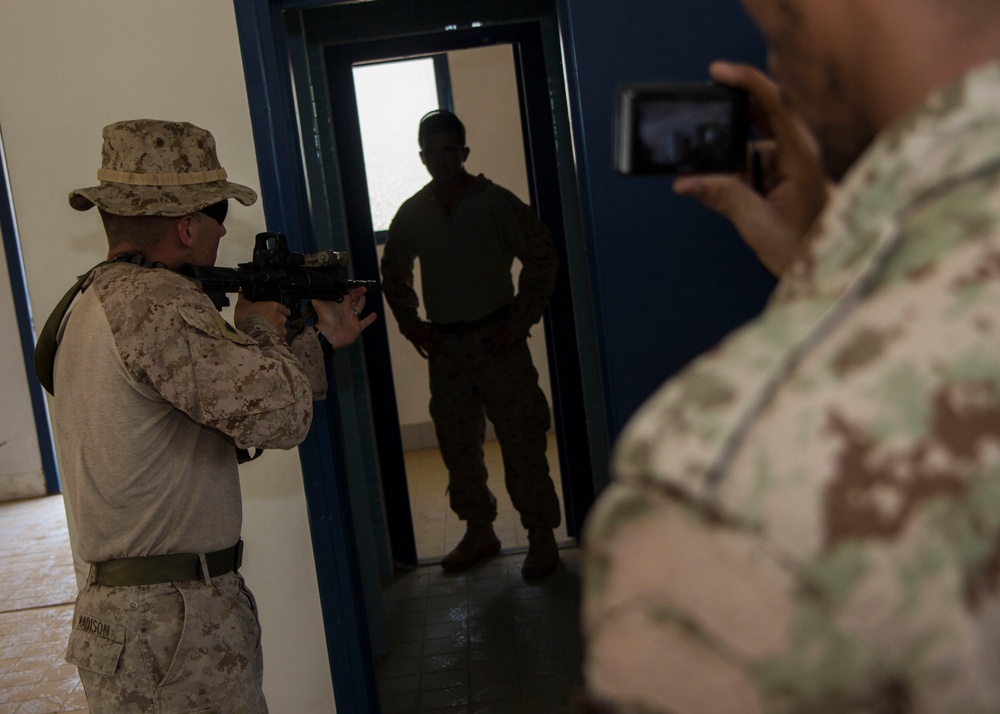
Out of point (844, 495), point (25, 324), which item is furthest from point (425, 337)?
point (844, 495)

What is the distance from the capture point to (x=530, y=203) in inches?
145

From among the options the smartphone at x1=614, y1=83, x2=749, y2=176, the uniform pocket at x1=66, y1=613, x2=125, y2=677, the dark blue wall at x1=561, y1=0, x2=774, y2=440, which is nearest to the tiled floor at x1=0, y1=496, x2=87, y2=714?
the uniform pocket at x1=66, y1=613, x2=125, y2=677

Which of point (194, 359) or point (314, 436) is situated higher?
point (194, 359)

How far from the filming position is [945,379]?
397 millimetres

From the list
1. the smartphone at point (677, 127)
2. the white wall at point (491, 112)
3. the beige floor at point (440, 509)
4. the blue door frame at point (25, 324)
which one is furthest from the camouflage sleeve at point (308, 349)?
the blue door frame at point (25, 324)

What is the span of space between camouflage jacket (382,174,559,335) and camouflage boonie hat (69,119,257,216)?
1789 mm

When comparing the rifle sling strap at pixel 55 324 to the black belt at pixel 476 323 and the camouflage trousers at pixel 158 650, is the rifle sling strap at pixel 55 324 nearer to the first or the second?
the camouflage trousers at pixel 158 650

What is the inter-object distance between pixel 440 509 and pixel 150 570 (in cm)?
300

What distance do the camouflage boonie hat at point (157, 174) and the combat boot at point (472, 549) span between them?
7.56ft

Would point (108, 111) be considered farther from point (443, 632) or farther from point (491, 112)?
point (491, 112)

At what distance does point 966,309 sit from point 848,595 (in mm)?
138

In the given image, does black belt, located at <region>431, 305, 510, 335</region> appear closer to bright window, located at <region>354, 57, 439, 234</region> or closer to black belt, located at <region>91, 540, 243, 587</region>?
bright window, located at <region>354, 57, 439, 234</region>

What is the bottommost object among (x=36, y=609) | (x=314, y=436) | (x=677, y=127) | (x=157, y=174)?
(x=36, y=609)

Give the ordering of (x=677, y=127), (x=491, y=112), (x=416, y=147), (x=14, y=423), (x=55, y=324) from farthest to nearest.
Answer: (x=14, y=423)
(x=491, y=112)
(x=416, y=147)
(x=55, y=324)
(x=677, y=127)
